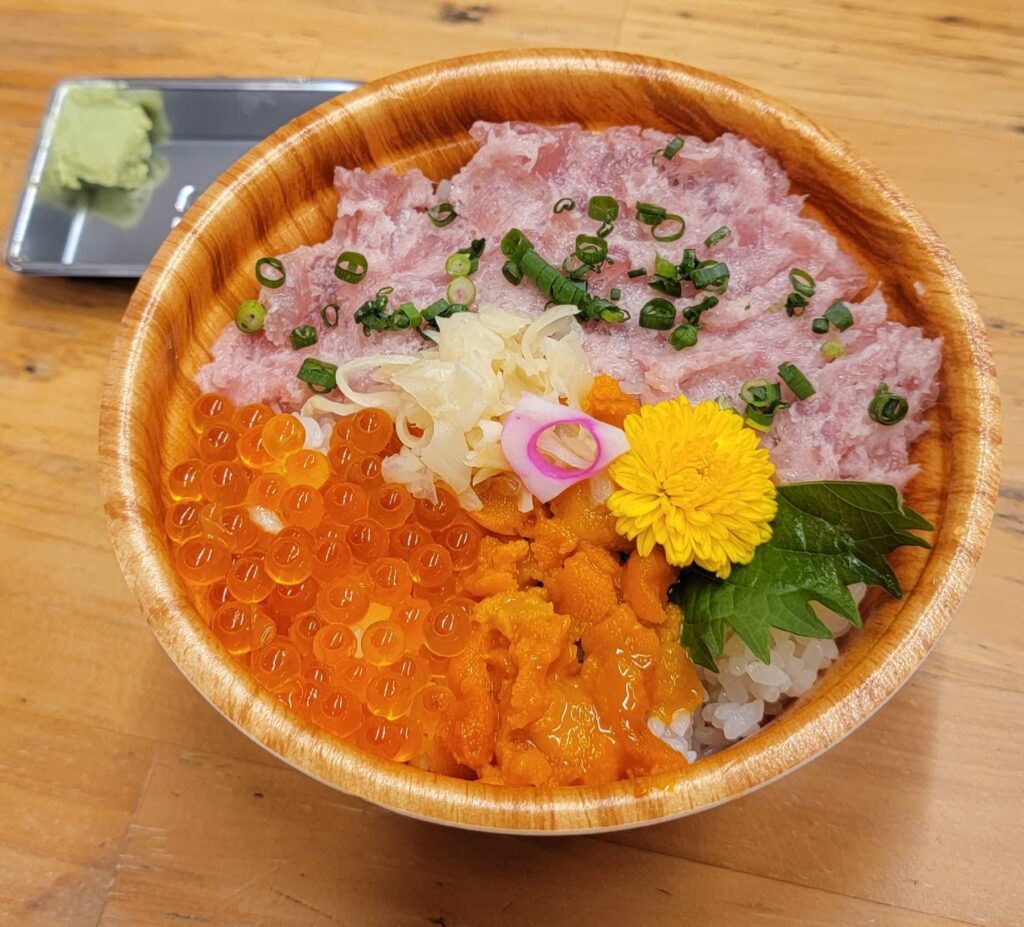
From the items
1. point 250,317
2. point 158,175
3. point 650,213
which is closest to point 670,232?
point 650,213

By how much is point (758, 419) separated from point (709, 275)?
320 millimetres

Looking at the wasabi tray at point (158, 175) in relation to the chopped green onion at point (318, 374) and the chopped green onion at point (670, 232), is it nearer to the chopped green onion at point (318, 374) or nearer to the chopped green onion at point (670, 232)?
the chopped green onion at point (318, 374)

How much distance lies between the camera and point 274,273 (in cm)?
188

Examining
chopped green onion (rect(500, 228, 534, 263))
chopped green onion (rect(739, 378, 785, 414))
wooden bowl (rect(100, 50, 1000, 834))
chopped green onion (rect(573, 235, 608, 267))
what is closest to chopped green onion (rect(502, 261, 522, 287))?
chopped green onion (rect(500, 228, 534, 263))

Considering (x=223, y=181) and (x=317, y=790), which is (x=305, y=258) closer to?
(x=223, y=181)

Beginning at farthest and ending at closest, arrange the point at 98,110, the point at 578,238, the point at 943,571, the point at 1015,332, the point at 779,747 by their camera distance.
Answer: the point at 98,110
the point at 1015,332
the point at 578,238
the point at 943,571
the point at 779,747

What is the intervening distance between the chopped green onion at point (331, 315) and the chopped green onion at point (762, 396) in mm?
839

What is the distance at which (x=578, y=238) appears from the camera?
182 centimetres

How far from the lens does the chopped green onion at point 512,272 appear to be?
1820 millimetres

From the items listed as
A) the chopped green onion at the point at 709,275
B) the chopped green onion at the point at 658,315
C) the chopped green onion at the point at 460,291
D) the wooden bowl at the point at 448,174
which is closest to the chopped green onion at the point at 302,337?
the wooden bowl at the point at 448,174

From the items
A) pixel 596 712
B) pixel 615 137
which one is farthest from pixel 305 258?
pixel 596 712

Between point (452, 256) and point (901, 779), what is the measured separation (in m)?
1.42

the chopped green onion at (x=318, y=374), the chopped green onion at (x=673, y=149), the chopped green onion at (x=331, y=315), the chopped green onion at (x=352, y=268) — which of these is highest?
the chopped green onion at (x=673, y=149)

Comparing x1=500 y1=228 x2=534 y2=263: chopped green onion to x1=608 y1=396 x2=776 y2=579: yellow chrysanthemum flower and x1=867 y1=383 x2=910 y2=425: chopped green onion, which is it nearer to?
x1=608 y1=396 x2=776 y2=579: yellow chrysanthemum flower
